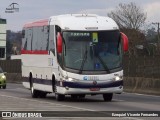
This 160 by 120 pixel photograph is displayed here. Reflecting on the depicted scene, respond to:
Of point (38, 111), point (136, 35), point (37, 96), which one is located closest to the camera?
point (38, 111)

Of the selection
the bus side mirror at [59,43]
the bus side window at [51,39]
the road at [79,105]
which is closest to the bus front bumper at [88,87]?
the road at [79,105]

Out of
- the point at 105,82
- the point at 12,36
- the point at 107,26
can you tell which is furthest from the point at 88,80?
the point at 12,36

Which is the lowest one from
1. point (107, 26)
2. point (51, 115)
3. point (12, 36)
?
point (12, 36)

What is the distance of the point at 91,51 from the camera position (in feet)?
84.3

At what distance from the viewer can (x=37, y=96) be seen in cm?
3072

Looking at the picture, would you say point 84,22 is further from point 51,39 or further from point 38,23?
point 38,23

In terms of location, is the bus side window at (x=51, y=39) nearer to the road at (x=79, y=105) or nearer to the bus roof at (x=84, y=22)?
the bus roof at (x=84, y=22)

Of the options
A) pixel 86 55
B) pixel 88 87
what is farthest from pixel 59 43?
pixel 88 87

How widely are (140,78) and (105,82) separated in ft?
35.0

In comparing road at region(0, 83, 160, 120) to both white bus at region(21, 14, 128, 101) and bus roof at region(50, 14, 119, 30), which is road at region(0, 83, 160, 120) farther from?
bus roof at region(50, 14, 119, 30)

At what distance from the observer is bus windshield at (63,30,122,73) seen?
25.6 metres

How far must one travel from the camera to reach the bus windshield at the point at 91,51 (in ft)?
84.0

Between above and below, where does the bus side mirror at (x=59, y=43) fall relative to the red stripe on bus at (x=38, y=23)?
below

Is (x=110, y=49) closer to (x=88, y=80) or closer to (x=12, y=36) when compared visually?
(x=88, y=80)
